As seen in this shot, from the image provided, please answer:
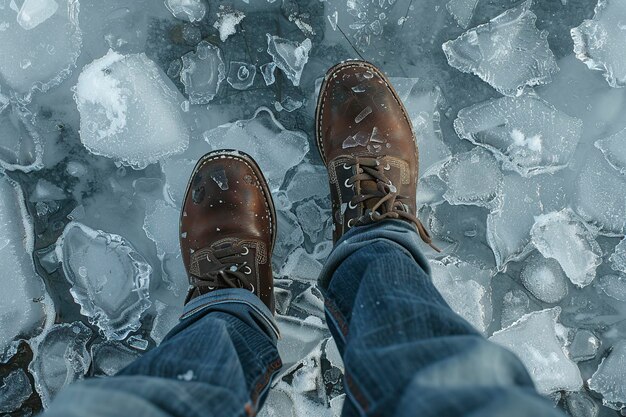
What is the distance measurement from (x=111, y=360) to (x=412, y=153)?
0.85 meters

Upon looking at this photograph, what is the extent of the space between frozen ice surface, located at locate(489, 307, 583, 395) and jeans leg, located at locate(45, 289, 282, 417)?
1.91ft

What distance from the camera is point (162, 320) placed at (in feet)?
3.82

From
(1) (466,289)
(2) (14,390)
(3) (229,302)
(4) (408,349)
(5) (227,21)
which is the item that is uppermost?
(5) (227,21)

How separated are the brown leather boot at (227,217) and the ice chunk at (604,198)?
73cm

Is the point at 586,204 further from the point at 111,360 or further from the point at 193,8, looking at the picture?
the point at 111,360

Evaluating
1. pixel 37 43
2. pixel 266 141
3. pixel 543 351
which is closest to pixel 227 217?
pixel 266 141

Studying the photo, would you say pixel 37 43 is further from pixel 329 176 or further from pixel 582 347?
pixel 582 347

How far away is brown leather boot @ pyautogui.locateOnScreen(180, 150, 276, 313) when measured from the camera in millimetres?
1092

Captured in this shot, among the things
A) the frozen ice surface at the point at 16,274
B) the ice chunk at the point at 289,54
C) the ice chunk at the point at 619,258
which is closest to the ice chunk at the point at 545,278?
the ice chunk at the point at 619,258

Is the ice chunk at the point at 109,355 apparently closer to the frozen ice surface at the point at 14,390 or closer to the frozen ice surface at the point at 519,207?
the frozen ice surface at the point at 14,390

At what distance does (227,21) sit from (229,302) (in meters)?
0.64

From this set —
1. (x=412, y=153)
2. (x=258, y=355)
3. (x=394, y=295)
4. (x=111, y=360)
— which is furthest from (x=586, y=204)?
(x=111, y=360)

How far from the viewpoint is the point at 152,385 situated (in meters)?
0.59

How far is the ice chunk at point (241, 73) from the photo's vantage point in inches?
45.0
